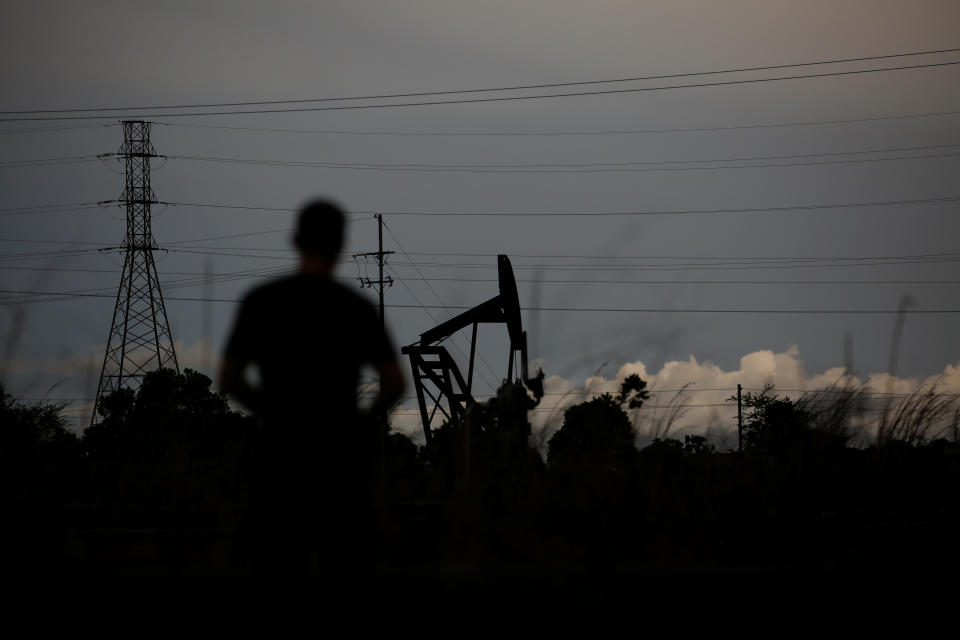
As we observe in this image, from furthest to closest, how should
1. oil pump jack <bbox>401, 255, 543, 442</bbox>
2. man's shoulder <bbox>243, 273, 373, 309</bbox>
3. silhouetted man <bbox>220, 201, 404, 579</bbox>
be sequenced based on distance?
oil pump jack <bbox>401, 255, 543, 442</bbox> < man's shoulder <bbox>243, 273, 373, 309</bbox> < silhouetted man <bbox>220, 201, 404, 579</bbox>

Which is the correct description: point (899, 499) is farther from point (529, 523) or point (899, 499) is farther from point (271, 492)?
point (271, 492)

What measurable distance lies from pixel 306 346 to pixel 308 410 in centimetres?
23

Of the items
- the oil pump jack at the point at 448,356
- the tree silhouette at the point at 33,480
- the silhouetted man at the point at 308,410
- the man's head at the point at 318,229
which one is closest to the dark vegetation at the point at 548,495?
the tree silhouette at the point at 33,480

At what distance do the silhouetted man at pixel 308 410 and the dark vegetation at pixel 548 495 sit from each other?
1.38 meters

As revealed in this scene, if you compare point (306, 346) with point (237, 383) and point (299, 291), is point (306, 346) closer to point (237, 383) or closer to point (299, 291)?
point (299, 291)

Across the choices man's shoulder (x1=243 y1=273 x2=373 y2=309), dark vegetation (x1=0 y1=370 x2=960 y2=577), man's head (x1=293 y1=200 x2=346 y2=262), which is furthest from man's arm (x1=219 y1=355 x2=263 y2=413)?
dark vegetation (x1=0 y1=370 x2=960 y2=577)

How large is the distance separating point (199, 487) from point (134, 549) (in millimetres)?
1494

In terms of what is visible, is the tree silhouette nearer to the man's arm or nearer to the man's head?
the man's arm

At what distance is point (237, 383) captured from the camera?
3379 millimetres

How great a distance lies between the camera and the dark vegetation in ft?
18.8

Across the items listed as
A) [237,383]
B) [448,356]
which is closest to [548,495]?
[237,383]

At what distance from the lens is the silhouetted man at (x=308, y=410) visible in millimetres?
3205

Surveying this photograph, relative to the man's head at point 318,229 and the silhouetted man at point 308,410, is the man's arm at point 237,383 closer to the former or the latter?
the silhouetted man at point 308,410

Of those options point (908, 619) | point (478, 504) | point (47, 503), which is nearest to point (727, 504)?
point (478, 504)
